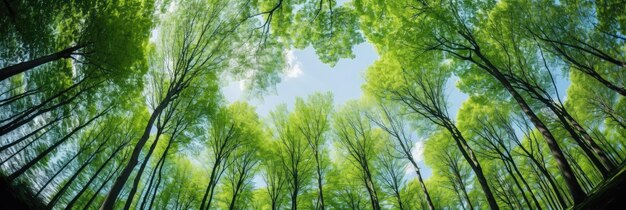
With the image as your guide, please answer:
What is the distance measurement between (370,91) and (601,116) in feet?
52.4

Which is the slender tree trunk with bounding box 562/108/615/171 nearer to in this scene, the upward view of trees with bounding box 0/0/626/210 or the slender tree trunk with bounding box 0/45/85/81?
the upward view of trees with bounding box 0/0/626/210

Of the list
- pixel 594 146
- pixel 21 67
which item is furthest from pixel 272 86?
pixel 594 146

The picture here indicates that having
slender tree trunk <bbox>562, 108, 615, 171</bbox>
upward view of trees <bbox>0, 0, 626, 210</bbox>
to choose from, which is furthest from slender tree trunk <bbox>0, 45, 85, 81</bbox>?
slender tree trunk <bbox>562, 108, 615, 171</bbox>

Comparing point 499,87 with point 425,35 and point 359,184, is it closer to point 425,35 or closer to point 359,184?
point 425,35

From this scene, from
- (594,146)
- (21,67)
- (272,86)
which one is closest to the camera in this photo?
(21,67)

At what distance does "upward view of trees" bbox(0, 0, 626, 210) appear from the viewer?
8400 millimetres

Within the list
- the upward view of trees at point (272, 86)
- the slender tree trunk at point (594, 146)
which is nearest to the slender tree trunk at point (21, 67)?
the upward view of trees at point (272, 86)

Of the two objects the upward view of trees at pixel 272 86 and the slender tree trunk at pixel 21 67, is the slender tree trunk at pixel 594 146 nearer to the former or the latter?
the upward view of trees at pixel 272 86

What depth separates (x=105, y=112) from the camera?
12031 mm

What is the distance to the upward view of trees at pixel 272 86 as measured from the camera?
840cm

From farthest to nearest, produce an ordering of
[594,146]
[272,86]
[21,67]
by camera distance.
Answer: [272,86]
[594,146]
[21,67]

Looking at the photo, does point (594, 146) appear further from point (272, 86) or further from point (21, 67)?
point (21, 67)

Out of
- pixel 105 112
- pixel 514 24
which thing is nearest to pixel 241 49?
pixel 105 112

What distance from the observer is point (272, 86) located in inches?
440
